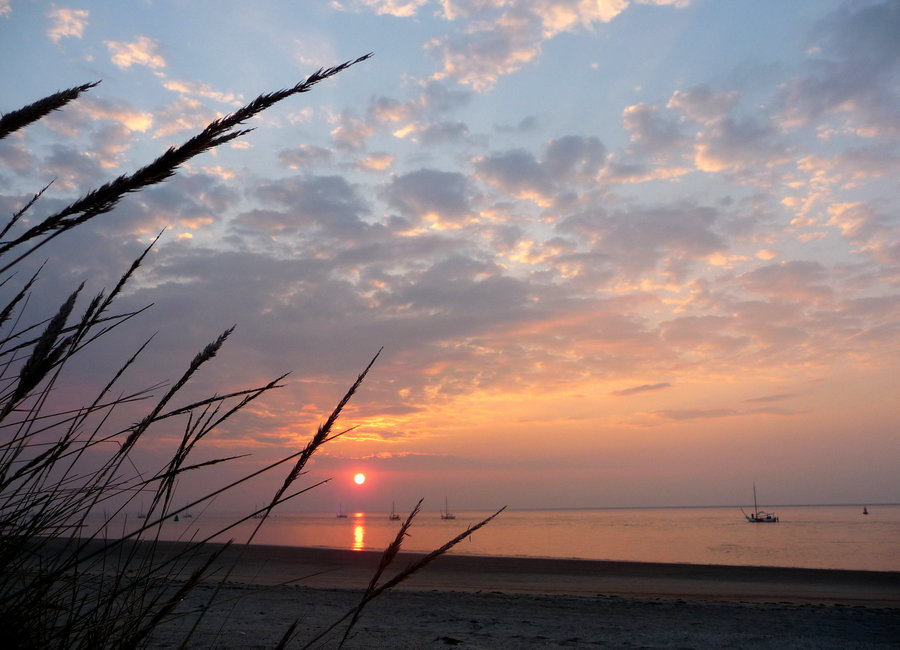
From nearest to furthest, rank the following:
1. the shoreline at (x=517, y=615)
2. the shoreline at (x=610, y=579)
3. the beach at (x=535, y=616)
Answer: the shoreline at (x=517, y=615) < the beach at (x=535, y=616) < the shoreline at (x=610, y=579)

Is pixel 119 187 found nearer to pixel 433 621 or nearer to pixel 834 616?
pixel 433 621

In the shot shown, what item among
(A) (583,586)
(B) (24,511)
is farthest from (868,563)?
(B) (24,511)

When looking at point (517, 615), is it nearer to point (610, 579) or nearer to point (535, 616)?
point (535, 616)

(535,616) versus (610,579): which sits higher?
(535,616)

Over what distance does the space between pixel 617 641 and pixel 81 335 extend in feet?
25.4

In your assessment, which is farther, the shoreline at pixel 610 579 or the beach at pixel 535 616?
the shoreline at pixel 610 579

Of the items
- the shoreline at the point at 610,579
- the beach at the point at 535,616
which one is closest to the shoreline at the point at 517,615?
the beach at the point at 535,616

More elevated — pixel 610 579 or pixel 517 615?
pixel 517 615

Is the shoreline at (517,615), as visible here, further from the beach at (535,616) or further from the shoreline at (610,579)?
the shoreline at (610,579)

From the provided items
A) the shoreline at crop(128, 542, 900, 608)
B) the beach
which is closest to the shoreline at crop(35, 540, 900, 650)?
the beach

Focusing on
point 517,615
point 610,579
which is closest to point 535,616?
point 517,615

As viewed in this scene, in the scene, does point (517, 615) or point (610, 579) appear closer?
point (517, 615)

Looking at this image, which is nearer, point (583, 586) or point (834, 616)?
point (834, 616)

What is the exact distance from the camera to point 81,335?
1329 mm
